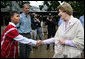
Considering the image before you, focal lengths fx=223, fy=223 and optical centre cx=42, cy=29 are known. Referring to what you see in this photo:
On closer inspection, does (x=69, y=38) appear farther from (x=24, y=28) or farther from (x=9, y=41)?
(x=24, y=28)

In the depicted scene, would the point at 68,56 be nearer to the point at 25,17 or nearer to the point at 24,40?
the point at 24,40

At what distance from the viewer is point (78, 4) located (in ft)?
38.1

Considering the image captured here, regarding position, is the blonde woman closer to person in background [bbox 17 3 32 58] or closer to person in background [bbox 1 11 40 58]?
person in background [bbox 1 11 40 58]

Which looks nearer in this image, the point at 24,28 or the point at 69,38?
the point at 69,38

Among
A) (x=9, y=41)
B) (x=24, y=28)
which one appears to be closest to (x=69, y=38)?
(x=9, y=41)

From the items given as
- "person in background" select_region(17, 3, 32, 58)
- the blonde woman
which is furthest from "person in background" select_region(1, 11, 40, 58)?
"person in background" select_region(17, 3, 32, 58)

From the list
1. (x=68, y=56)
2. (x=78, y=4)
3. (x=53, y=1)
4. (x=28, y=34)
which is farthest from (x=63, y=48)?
(x=53, y=1)

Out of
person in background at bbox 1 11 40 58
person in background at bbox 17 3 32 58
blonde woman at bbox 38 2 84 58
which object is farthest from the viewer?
person in background at bbox 17 3 32 58

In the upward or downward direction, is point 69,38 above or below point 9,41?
above

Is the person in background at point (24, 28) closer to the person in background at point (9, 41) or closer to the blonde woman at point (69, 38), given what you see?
the person in background at point (9, 41)

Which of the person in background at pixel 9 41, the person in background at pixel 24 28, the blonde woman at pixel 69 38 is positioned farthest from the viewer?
the person in background at pixel 24 28

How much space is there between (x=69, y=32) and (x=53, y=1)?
32.8ft

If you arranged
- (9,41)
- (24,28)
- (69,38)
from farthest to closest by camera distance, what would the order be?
(24,28) < (9,41) < (69,38)

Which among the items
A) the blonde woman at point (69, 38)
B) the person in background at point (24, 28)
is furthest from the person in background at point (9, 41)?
the person in background at point (24, 28)
